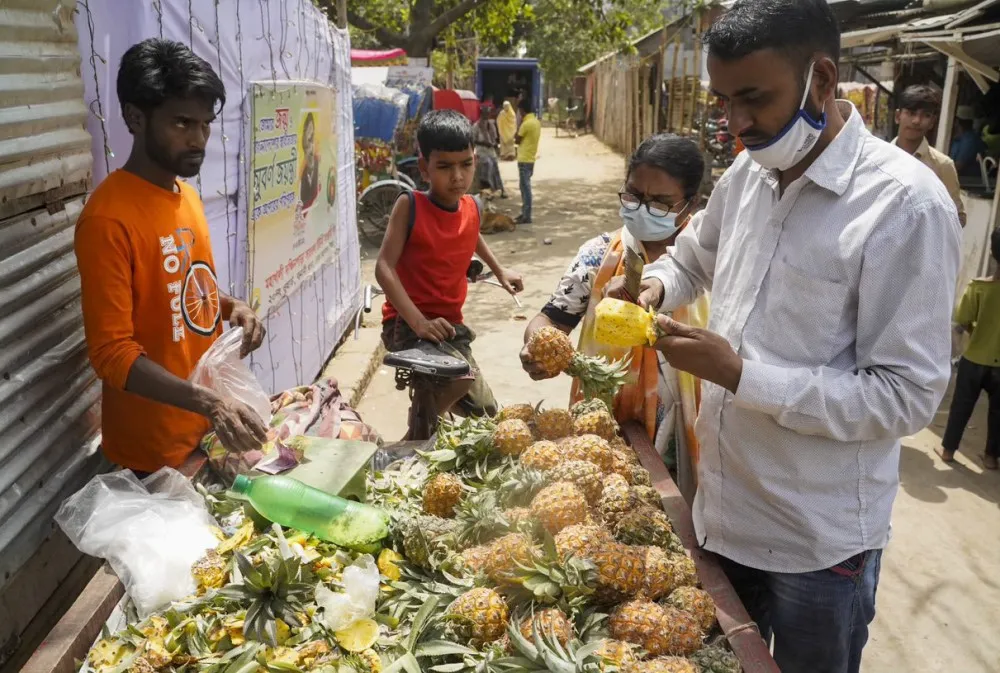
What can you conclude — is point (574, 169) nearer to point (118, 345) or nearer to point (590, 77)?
point (590, 77)

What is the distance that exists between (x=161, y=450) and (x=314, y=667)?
118 cm

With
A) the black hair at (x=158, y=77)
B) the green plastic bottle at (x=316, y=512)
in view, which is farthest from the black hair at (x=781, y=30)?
the black hair at (x=158, y=77)

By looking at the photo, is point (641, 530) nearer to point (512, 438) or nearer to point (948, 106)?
point (512, 438)

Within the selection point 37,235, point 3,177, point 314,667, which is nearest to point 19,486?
point 37,235

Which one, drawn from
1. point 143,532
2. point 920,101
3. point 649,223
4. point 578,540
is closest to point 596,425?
point 578,540

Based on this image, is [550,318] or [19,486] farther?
[550,318]

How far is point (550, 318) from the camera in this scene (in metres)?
3.00

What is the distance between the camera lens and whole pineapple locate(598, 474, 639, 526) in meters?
2.08

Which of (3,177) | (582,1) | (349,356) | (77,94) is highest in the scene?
(582,1)

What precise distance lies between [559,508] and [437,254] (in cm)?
230

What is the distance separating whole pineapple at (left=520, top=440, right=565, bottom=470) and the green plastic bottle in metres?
0.48

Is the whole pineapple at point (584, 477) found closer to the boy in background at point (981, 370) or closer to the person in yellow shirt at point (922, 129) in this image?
the boy in background at point (981, 370)

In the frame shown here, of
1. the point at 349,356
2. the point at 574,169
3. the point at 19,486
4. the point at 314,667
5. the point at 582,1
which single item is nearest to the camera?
the point at 314,667

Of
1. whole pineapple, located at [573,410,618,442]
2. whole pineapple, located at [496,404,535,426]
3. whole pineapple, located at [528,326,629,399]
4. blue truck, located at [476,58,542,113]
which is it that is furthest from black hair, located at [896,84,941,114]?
blue truck, located at [476,58,542,113]
